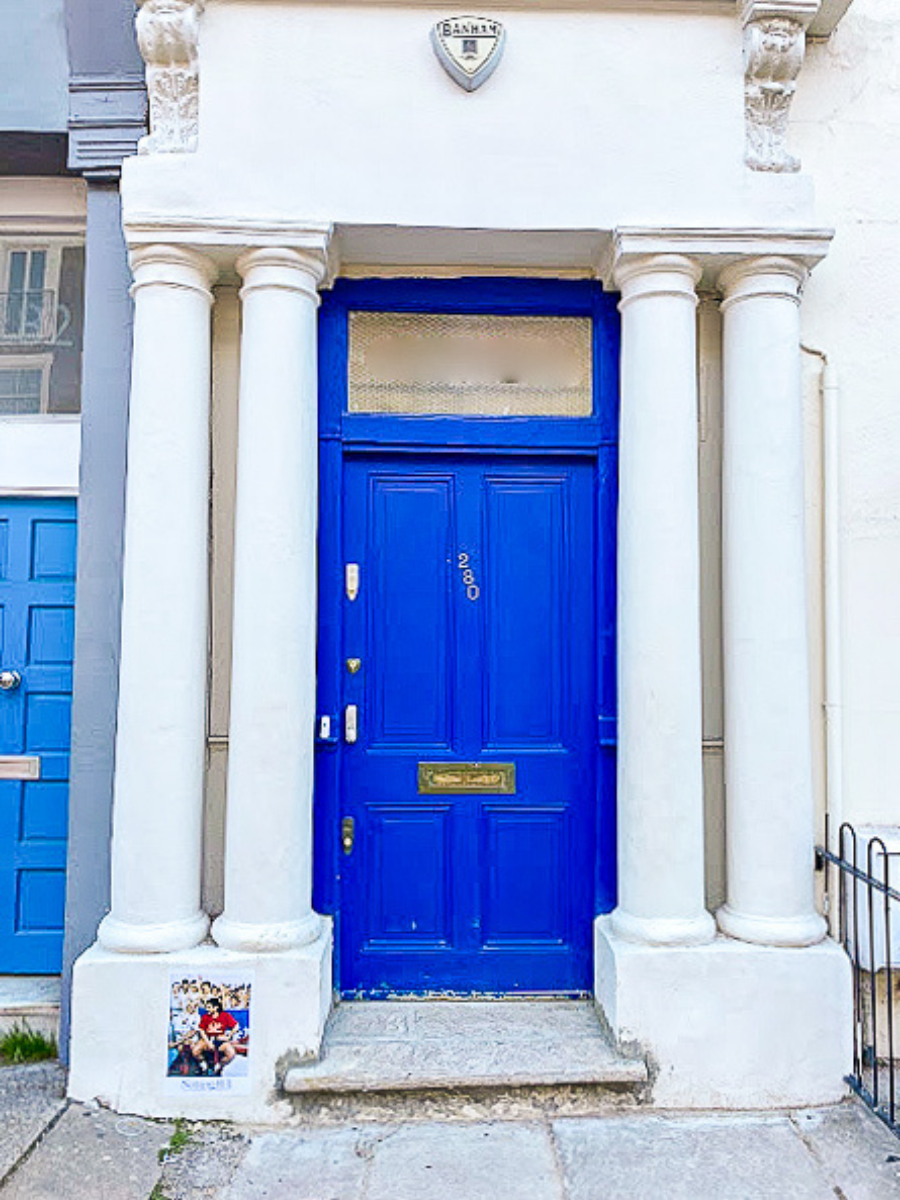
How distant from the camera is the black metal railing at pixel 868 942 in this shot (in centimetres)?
347

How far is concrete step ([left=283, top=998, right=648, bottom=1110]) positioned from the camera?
3.34m

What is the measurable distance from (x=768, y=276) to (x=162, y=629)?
2.77 m

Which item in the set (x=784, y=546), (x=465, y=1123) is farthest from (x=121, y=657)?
(x=784, y=546)

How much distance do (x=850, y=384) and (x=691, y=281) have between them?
2.74 feet

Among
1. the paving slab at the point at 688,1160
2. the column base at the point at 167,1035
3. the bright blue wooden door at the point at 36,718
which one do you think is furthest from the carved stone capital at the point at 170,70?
the paving slab at the point at 688,1160

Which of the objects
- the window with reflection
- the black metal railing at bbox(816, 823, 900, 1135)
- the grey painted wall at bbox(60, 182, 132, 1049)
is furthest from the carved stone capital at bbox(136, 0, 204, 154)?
the black metal railing at bbox(816, 823, 900, 1135)

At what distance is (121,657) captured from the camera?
3.57m

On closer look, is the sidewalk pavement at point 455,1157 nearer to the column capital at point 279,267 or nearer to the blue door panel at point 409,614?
the blue door panel at point 409,614

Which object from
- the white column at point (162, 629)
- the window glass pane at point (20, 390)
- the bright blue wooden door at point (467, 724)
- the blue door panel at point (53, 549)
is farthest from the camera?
the window glass pane at point (20, 390)

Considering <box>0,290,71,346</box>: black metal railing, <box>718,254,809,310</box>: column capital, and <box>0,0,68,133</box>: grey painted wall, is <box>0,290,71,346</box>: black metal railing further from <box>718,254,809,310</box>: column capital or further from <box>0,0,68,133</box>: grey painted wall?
<box>718,254,809,310</box>: column capital

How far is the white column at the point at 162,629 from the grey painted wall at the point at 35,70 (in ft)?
2.79

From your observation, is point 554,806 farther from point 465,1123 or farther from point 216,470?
point 216,470

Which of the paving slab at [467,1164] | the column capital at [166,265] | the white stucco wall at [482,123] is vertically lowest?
the paving slab at [467,1164]

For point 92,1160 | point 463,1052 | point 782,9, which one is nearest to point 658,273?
point 782,9
